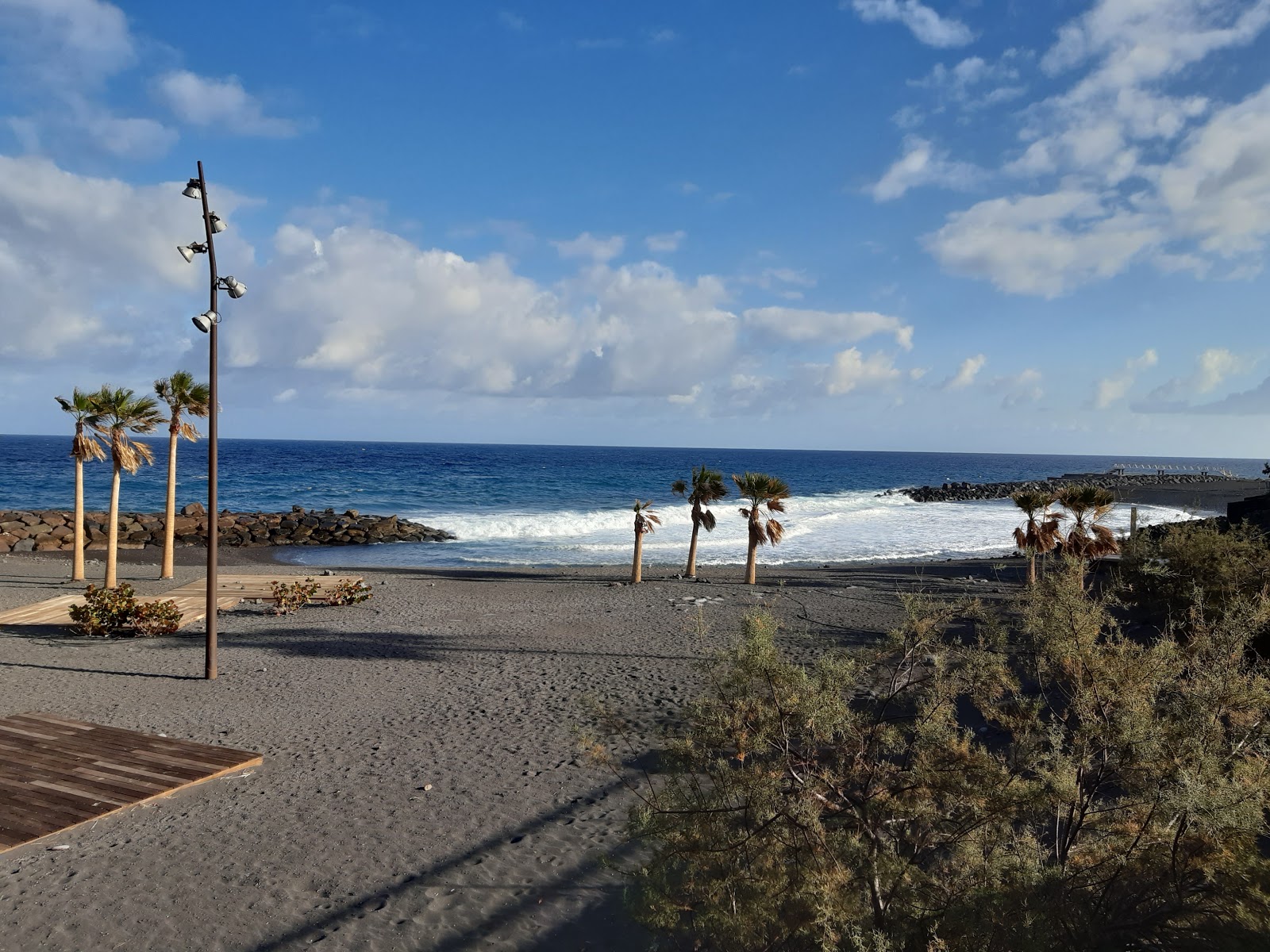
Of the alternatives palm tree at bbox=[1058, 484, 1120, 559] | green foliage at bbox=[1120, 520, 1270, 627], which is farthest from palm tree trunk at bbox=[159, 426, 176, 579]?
palm tree at bbox=[1058, 484, 1120, 559]

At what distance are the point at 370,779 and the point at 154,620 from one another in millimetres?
9192

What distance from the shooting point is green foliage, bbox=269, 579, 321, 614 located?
1755 cm

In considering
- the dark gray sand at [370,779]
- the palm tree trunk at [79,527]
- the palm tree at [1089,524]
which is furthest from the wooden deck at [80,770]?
the palm tree at [1089,524]

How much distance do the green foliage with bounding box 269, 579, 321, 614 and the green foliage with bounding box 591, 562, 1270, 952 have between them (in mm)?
14580

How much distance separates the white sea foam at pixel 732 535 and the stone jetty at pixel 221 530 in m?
2.61

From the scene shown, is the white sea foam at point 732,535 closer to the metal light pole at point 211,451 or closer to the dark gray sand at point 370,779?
the dark gray sand at point 370,779

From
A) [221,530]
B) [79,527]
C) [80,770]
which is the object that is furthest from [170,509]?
[221,530]

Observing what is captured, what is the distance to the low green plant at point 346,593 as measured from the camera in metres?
18.6

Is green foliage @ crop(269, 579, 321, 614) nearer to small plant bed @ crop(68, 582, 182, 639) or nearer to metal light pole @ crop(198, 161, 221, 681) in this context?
small plant bed @ crop(68, 582, 182, 639)

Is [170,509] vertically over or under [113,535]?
over

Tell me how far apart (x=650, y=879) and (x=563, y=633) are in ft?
40.3

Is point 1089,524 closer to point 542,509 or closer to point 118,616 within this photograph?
point 118,616

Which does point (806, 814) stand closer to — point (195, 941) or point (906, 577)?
point (195, 941)

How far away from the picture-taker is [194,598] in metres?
18.4
